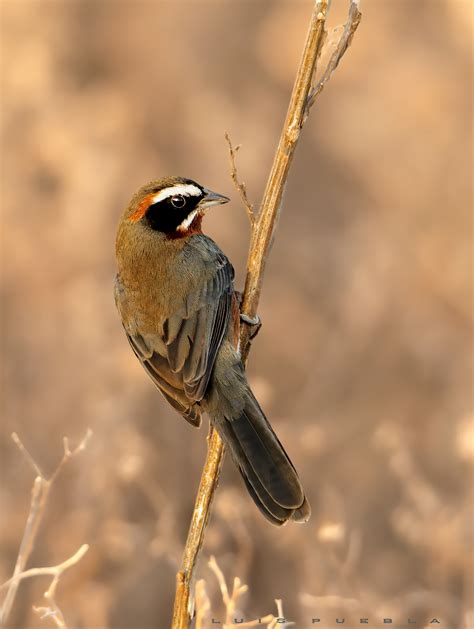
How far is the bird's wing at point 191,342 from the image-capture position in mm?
4797

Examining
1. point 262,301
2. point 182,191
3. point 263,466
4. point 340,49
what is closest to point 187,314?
point 182,191

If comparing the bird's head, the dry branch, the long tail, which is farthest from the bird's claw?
the bird's head

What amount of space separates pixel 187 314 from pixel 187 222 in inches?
21.2

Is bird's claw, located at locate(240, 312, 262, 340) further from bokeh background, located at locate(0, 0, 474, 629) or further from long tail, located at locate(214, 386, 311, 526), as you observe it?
bokeh background, located at locate(0, 0, 474, 629)

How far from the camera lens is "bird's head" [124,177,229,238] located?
4994 millimetres

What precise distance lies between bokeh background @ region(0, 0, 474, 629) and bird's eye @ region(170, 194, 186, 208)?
1768 millimetres

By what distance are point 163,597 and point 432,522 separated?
2227 mm

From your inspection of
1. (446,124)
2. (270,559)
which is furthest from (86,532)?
(446,124)

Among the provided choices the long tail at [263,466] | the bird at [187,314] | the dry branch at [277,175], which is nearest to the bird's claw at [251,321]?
the bird at [187,314]

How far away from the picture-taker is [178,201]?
5.03 m

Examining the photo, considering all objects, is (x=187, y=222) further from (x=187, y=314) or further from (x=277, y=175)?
(x=277, y=175)

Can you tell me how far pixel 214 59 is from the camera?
11.1 meters

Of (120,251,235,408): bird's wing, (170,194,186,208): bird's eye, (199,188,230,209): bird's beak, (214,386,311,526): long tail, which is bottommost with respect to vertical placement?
(214,386,311,526): long tail

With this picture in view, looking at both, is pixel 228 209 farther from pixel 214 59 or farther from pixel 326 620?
pixel 326 620
